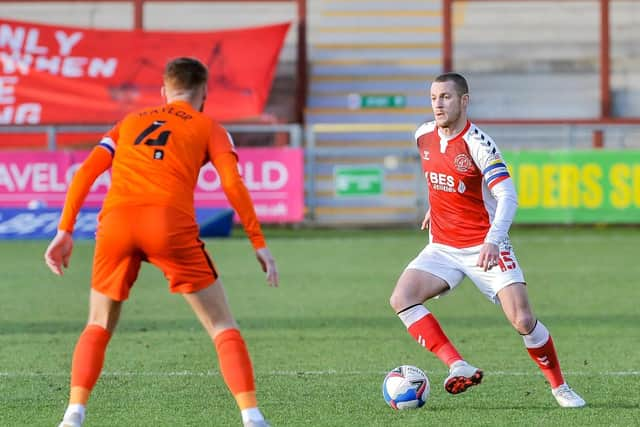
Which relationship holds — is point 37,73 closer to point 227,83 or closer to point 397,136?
point 227,83

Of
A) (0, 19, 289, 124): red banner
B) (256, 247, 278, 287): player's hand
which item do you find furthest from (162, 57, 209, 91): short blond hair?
(0, 19, 289, 124): red banner

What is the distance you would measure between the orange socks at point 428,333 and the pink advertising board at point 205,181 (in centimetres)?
1165

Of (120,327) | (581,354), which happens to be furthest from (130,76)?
(581,354)

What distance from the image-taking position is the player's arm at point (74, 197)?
17.7ft

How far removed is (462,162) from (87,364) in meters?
2.31

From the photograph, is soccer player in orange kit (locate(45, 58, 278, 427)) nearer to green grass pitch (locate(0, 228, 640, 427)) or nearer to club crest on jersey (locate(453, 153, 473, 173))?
green grass pitch (locate(0, 228, 640, 427))

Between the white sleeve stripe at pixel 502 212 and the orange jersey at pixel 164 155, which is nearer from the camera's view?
the orange jersey at pixel 164 155

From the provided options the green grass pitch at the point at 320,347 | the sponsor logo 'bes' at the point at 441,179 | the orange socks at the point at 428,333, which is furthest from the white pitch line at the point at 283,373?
the sponsor logo 'bes' at the point at 441,179

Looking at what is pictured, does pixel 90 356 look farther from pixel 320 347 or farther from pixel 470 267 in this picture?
pixel 320 347

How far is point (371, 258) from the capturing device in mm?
15531

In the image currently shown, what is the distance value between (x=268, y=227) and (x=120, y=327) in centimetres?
1026

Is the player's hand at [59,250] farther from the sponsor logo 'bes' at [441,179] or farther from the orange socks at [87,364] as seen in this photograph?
the sponsor logo 'bes' at [441,179]

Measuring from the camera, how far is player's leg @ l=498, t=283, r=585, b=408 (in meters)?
6.48

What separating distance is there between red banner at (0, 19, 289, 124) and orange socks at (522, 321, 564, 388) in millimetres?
15662
